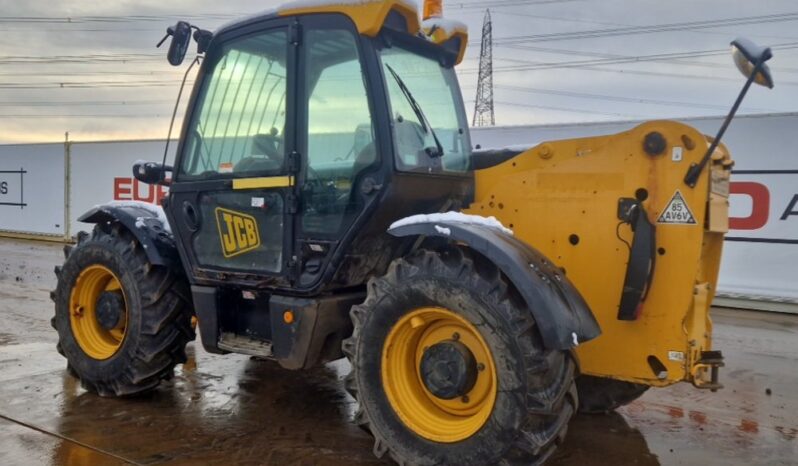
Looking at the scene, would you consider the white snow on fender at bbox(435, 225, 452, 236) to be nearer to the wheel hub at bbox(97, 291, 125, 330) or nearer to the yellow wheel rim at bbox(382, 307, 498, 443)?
the yellow wheel rim at bbox(382, 307, 498, 443)

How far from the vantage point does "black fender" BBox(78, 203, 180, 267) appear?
195 inches

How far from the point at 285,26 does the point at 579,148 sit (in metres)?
1.93

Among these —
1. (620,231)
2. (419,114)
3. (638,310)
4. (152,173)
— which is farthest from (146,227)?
(638,310)

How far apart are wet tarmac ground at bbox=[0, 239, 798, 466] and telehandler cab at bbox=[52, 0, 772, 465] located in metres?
0.31

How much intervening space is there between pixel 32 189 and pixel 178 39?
17.0m

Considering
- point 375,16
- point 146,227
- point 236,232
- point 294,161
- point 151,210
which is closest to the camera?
point 375,16

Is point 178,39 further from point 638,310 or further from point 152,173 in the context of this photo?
point 638,310

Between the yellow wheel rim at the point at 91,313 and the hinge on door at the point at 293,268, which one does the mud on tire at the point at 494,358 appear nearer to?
the hinge on door at the point at 293,268

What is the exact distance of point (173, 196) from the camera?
4906 mm

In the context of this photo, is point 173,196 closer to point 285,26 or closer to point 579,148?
point 285,26

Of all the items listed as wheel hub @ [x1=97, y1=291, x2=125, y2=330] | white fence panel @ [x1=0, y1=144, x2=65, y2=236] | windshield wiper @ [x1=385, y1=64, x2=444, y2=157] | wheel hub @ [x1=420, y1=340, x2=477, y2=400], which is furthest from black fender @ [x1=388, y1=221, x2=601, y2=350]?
white fence panel @ [x1=0, y1=144, x2=65, y2=236]

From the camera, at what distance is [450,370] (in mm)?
3602

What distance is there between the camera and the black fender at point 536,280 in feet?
10.8

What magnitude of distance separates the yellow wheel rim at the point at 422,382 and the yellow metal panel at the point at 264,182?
46.6 inches
